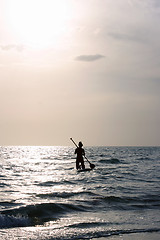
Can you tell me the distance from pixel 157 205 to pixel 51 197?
4.06 m

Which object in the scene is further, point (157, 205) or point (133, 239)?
point (157, 205)

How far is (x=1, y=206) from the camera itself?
998 centimetres

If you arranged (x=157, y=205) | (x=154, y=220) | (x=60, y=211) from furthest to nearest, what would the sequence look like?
(x=157, y=205) < (x=60, y=211) < (x=154, y=220)

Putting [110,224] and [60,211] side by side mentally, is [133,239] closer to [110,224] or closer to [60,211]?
[110,224]

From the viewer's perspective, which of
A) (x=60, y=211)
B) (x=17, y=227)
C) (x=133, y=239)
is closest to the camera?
(x=133, y=239)

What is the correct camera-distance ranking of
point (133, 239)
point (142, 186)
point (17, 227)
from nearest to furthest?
1. point (133, 239)
2. point (17, 227)
3. point (142, 186)

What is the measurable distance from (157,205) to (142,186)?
187 inches

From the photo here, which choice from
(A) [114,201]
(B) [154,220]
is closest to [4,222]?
(B) [154,220]

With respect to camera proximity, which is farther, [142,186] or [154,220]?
[142,186]

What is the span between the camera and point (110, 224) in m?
7.68

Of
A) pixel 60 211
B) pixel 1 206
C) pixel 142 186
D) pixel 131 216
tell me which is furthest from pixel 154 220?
pixel 142 186

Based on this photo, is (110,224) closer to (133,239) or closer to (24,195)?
(133,239)

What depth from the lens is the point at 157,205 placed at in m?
10.6

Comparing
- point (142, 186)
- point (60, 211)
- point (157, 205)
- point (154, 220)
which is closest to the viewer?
point (154, 220)
